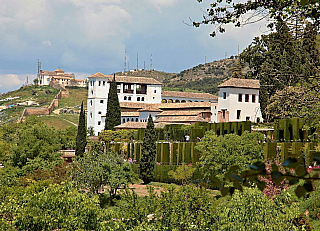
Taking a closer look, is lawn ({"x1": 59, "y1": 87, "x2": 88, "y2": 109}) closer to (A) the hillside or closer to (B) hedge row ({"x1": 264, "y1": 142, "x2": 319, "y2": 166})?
(A) the hillside

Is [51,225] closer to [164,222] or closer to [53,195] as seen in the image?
[53,195]

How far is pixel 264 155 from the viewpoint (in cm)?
2741

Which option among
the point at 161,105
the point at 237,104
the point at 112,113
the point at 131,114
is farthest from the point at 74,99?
the point at 237,104

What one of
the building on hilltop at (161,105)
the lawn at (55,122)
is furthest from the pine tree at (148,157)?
the lawn at (55,122)

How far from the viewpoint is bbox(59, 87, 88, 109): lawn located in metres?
89.8

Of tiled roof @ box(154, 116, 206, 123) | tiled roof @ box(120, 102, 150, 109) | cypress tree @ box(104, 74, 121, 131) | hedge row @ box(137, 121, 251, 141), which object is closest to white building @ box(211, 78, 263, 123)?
tiled roof @ box(154, 116, 206, 123)

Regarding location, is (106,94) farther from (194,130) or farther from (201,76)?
(201,76)

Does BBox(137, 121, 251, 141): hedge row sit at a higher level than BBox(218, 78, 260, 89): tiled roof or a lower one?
lower

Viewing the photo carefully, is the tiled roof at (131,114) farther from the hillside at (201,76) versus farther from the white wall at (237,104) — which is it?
the hillside at (201,76)

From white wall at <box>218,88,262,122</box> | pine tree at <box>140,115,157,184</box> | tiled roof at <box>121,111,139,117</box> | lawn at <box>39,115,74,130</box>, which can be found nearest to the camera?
pine tree at <box>140,115,157,184</box>

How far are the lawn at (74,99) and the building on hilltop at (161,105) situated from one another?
31.6 meters

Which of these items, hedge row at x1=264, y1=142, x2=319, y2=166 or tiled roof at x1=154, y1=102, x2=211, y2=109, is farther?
tiled roof at x1=154, y1=102, x2=211, y2=109

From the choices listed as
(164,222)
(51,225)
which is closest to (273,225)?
(164,222)

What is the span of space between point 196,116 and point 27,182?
2496 cm
